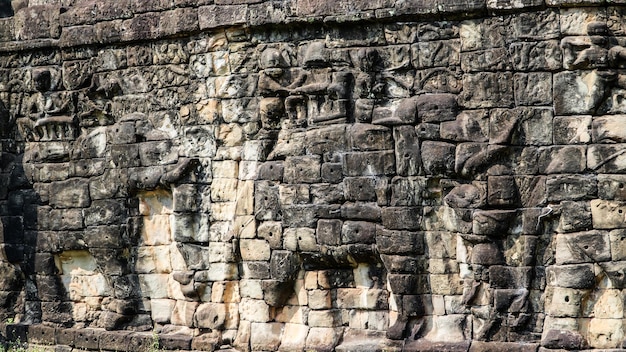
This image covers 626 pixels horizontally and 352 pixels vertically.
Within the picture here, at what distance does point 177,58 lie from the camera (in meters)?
16.0

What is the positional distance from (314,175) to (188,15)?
2621 mm

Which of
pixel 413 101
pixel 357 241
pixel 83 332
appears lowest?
pixel 83 332

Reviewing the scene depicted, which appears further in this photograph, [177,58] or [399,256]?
[177,58]

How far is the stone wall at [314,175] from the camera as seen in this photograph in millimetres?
13539

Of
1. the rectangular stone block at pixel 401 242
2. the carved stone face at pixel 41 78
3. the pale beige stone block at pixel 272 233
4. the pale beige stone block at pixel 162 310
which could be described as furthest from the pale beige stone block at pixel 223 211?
the carved stone face at pixel 41 78

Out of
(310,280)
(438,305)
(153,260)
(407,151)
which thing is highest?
(407,151)

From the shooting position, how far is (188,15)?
15.7m

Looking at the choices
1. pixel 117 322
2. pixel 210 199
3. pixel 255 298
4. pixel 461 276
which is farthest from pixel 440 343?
pixel 117 322

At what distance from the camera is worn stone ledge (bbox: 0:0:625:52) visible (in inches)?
550

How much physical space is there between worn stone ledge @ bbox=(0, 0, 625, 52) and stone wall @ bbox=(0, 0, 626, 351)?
0.03 m

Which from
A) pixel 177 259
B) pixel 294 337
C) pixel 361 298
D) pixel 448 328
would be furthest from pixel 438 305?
pixel 177 259

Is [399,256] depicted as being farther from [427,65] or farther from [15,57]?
[15,57]

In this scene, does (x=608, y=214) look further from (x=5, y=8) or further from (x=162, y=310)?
(x=5, y=8)

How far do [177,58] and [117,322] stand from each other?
358 cm
